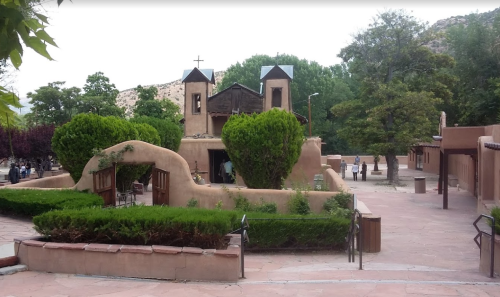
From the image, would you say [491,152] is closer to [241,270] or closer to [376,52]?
[241,270]

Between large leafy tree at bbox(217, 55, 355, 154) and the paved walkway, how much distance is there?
4483 centimetres

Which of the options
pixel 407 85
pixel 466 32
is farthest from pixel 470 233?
pixel 466 32

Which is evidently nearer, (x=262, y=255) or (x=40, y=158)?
(x=262, y=255)

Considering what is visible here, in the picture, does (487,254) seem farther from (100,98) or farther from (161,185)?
(100,98)

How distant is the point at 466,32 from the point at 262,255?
3408cm

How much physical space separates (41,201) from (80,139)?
12.8 feet

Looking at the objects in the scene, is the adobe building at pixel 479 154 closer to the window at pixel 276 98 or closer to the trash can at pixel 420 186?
the trash can at pixel 420 186

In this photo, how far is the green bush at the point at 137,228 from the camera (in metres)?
8.00

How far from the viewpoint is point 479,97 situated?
1395 inches

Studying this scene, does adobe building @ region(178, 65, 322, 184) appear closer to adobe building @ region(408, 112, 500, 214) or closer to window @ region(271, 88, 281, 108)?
window @ region(271, 88, 281, 108)

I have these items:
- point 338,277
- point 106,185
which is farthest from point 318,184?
point 338,277

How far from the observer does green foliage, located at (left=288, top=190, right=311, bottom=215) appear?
44.8 ft

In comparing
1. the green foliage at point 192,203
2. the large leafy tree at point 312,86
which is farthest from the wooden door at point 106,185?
the large leafy tree at point 312,86

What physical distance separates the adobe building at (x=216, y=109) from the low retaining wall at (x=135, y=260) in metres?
17.1
